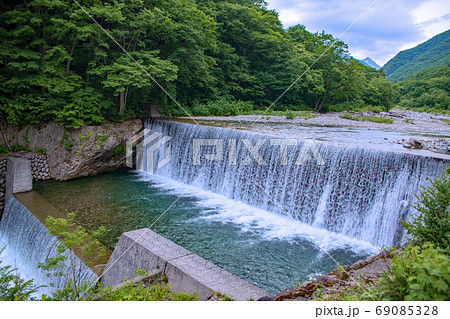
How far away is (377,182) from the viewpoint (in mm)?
6582

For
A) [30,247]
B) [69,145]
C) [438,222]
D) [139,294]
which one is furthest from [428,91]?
[139,294]

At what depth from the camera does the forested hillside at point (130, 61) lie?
1072cm

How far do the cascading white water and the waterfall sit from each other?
16.4ft

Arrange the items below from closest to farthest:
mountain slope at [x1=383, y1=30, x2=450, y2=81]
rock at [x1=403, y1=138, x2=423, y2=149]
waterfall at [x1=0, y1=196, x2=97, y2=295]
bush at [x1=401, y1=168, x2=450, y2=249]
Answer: bush at [x1=401, y1=168, x2=450, y2=249], waterfall at [x1=0, y1=196, x2=97, y2=295], rock at [x1=403, y1=138, x2=423, y2=149], mountain slope at [x1=383, y1=30, x2=450, y2=81]

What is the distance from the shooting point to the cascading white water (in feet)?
20.3

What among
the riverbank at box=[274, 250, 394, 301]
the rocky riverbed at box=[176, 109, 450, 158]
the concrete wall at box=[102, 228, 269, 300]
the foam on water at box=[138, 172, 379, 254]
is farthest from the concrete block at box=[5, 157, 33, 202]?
the riverbank at box=[274, 250, 394, 301]

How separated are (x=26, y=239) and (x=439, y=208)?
7854 mm

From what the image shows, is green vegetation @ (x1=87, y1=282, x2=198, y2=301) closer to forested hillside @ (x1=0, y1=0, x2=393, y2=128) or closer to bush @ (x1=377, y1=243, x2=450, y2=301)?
bush @ (x1=377, y1=243, x2=450, y2=301)

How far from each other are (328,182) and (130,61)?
9.14 metres

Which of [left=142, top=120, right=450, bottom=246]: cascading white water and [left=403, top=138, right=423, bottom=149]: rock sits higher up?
[left=403, top=138, right=423, bottom=149]: rock

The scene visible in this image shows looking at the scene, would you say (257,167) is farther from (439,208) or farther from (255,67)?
(255,67)

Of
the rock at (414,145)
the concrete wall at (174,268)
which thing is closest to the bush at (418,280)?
the concrete wall at (174,268)

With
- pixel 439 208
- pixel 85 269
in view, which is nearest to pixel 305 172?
pixel 439 208

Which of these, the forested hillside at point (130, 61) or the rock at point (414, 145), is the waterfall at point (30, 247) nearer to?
the forested hillside at point (130, 61)
